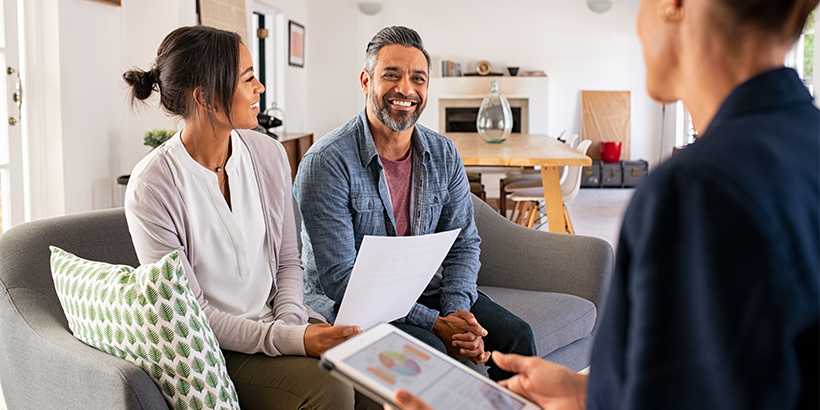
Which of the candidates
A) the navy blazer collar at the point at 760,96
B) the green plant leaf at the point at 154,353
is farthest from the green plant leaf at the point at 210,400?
the navy blazer collar at the point at 760,96

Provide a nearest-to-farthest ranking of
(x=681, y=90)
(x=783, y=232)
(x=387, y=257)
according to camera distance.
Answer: (x=783, y=232) → (x=681, y=90) → (x=387, y=257)

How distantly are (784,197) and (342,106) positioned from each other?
853 cm

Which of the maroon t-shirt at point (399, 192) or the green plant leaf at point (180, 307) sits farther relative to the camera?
the maroon t-shirt at point (399, 192)

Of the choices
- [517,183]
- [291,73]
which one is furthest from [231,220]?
[291,73]

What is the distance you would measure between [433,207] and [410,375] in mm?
1208

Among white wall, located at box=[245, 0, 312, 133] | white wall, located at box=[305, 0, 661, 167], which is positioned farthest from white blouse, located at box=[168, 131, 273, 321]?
white wall, located at box=[305, 0, 661, 167]

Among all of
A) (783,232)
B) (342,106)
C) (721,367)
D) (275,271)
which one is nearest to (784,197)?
(783,232)

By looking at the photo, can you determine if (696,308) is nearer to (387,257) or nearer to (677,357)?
(677,357)

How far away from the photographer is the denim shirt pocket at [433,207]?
201 centimetres

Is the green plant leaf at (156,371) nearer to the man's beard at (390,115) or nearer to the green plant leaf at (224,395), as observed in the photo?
the green plant leaf at (224,395)

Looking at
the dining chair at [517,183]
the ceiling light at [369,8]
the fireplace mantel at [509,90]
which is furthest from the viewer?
the fireplace mantel at [509,90]

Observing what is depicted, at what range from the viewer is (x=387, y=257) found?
152 centimetres

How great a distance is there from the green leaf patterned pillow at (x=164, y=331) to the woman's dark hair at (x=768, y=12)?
101 cm

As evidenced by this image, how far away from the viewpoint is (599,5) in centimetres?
867
